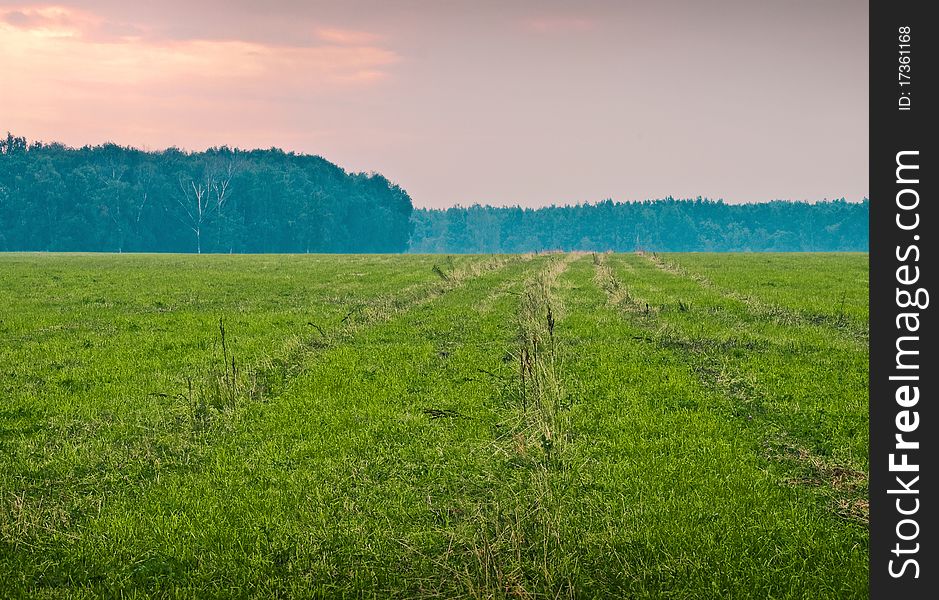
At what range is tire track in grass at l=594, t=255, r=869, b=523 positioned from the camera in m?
7.61

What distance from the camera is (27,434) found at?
31.7 feet

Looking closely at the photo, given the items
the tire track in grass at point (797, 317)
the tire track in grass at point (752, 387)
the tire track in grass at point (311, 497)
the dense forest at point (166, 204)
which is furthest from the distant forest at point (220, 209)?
the tire track in grass at point (311, 497)

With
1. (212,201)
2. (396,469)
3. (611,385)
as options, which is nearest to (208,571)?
(396,469)

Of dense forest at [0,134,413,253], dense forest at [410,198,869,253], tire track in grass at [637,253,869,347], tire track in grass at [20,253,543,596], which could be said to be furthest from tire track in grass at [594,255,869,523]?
dense forest at [410,198,869,253]

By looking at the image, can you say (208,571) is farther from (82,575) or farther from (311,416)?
(311,416)

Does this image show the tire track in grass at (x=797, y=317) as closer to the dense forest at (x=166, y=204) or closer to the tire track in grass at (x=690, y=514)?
the tire track in grass at (x=690, y=514)

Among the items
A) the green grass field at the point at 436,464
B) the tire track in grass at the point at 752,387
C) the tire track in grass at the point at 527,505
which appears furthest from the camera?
the tire track in grass at the point at 752,387

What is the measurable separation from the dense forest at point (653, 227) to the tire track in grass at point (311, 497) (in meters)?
157

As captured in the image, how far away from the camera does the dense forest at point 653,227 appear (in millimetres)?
167000

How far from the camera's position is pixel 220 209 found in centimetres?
11275
